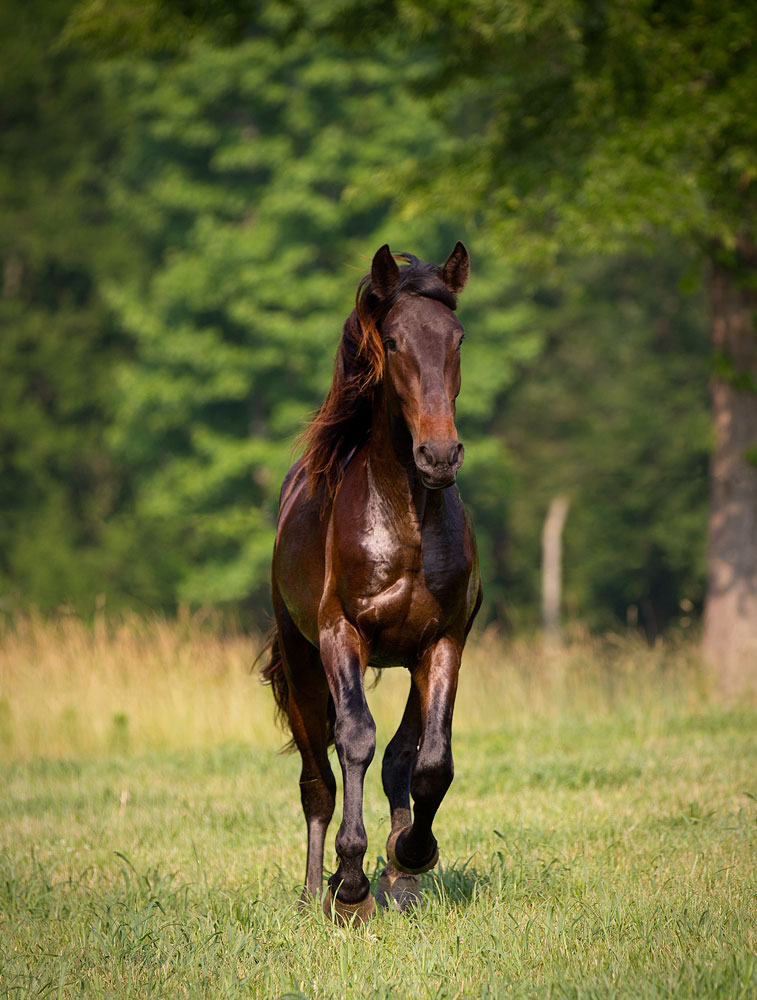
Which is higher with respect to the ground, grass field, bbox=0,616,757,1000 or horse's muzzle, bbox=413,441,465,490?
horse's muzzle, bbox=413,441,465,490

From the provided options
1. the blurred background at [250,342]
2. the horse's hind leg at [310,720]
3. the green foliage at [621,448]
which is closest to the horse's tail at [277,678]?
the horse's hind leg at [310,720]

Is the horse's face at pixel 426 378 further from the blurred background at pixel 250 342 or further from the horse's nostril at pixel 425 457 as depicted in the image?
the blurred background at pixel 250 342

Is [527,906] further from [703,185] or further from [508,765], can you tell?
[703,185]

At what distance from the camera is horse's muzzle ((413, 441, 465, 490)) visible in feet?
13.4

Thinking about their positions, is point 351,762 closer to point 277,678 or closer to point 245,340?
point 277,678

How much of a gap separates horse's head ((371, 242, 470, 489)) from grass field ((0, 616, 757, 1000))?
1.65 metres

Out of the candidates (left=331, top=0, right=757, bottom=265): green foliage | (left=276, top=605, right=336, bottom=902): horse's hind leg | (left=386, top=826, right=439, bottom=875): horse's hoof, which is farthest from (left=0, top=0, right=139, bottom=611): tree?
(left=386, top=826, right=439, bottom=875): horse's hoof

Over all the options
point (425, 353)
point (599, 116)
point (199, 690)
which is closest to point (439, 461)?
point (425, 353)

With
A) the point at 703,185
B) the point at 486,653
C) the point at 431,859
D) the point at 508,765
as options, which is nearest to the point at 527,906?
the point at 431,859

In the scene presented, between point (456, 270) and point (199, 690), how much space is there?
341 inches

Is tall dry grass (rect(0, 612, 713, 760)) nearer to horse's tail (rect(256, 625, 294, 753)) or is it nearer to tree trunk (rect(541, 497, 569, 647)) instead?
horse's tail (rect(256, 625, 294, 753))

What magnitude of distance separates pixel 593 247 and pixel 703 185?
1.21 metres

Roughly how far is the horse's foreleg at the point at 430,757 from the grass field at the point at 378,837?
0.73ft

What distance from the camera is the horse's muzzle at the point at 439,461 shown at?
13.4 feet
